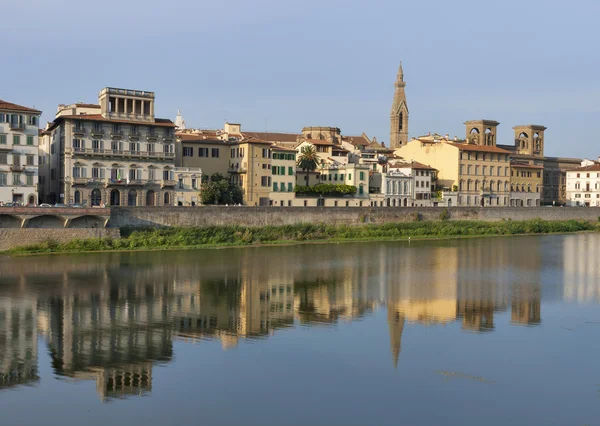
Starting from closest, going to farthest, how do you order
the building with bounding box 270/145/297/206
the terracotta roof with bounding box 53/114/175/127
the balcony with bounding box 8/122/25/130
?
the balcony with bounding box 8/122/25/130
the terracotta roof with bounding box 53/114/175/127
the building with bounding box 270/145/297/206

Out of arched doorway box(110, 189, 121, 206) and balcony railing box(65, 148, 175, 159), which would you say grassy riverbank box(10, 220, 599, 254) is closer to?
arched doorway box(110, 189, 121, 206)

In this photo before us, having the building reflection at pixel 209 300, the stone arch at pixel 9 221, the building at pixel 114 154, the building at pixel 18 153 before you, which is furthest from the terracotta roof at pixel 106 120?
the building reflection at pixel 209 300

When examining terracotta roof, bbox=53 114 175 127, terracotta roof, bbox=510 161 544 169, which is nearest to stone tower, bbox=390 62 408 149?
terracotta roof, bbox=510 161 544 169

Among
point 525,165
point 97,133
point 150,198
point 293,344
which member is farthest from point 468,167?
point 293,344

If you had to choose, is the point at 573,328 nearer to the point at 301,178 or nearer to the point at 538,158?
the point at 301,178

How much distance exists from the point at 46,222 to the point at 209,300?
2198 centimetres

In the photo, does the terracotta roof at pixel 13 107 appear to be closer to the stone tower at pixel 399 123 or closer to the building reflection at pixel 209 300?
the building reflection at pixel 209 300

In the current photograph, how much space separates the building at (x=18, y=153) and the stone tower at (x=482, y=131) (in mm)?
68573

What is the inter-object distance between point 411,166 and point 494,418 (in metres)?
68.0

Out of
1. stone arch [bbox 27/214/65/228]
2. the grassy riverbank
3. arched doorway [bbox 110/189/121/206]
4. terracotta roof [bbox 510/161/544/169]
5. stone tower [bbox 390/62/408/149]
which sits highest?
stone tower [bbox 390/62/408/149]

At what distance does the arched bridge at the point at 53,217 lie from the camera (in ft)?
168

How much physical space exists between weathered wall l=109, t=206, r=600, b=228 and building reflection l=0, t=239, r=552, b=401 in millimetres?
6248

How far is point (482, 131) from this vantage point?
11156 cm

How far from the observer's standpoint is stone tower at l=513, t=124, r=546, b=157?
117 meters
